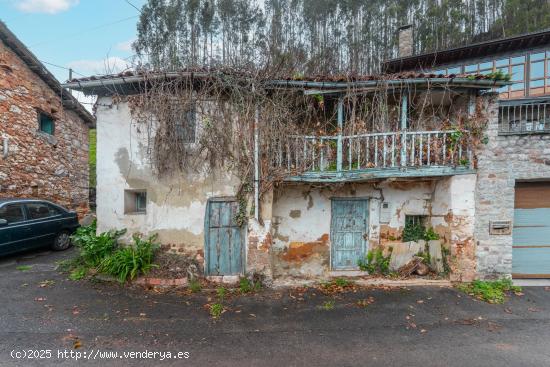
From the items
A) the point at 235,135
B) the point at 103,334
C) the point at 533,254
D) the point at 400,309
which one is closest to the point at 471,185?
the point at 533,254

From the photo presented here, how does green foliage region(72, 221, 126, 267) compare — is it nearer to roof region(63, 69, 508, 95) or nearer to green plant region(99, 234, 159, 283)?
green plant region(99, 234, 159, 283)

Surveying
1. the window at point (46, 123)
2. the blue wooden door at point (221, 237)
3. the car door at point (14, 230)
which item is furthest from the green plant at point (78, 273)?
the window at point (46, 123)

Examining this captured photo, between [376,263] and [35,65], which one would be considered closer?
[376,263]

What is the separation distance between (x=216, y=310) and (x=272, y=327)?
1.15m

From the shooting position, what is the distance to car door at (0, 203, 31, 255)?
639 cm

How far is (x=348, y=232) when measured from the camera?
21.4ft

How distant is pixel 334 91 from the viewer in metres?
5.55

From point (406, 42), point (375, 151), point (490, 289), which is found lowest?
point (490, 289)

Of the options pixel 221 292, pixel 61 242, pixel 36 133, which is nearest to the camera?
pixel 221 292

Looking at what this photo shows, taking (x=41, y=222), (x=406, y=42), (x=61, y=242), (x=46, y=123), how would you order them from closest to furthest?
(x=41, y=222), (x=61, y=242), (x=46, y=123), (x=406, y=42)

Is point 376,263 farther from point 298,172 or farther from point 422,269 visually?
point 298,172

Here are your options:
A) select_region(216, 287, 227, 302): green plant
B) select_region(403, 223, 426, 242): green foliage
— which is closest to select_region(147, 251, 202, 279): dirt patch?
select_region(216, 287, 227, 302): green plant

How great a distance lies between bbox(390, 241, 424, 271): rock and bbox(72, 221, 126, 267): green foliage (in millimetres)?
6737

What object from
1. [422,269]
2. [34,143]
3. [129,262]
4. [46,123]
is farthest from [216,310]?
[46,123]
